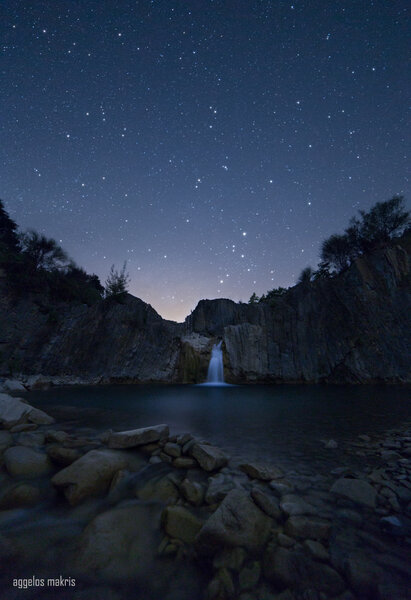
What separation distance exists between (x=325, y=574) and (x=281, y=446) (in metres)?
3.63

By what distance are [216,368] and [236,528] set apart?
2698 cm

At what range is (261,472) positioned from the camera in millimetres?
3619

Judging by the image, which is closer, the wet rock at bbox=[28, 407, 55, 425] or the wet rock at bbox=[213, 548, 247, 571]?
the wet rock at bbox=[213, 548, 247, 571]

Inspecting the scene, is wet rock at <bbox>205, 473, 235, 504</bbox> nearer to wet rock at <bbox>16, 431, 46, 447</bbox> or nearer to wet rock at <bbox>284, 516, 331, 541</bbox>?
wet rock at <bbox>284, 516, 331, 541</bbox>

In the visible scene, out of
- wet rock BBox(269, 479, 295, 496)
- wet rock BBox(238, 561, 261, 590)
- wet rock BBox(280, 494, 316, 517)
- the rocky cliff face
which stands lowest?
wet rock BBox(238, 561, 261, 590)

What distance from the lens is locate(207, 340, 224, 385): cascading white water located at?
28.3m

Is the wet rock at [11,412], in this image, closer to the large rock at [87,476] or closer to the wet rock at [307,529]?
the large rock at [87,476]

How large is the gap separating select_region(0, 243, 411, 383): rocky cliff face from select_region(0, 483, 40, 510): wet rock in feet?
85.5

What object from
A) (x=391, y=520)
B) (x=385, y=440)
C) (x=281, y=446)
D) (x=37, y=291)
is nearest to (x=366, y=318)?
(x=385, y=440)

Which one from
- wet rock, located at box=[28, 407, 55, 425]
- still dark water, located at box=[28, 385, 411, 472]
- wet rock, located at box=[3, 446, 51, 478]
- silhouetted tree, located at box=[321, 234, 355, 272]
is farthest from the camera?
silhouetted tree, located at box=[321, 234, 355, 272]

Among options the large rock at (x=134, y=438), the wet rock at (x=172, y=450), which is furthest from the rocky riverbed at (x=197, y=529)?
the large rock at (x=134, y=438)

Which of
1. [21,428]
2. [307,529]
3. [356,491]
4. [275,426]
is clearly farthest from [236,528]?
[21,428]

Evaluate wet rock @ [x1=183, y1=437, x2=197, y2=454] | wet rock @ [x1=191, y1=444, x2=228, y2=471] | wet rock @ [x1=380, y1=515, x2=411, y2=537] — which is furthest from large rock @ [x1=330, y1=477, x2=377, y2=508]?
wet rock @ [x1=183, y1=437, x2=197, y2=454]

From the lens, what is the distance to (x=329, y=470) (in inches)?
157
